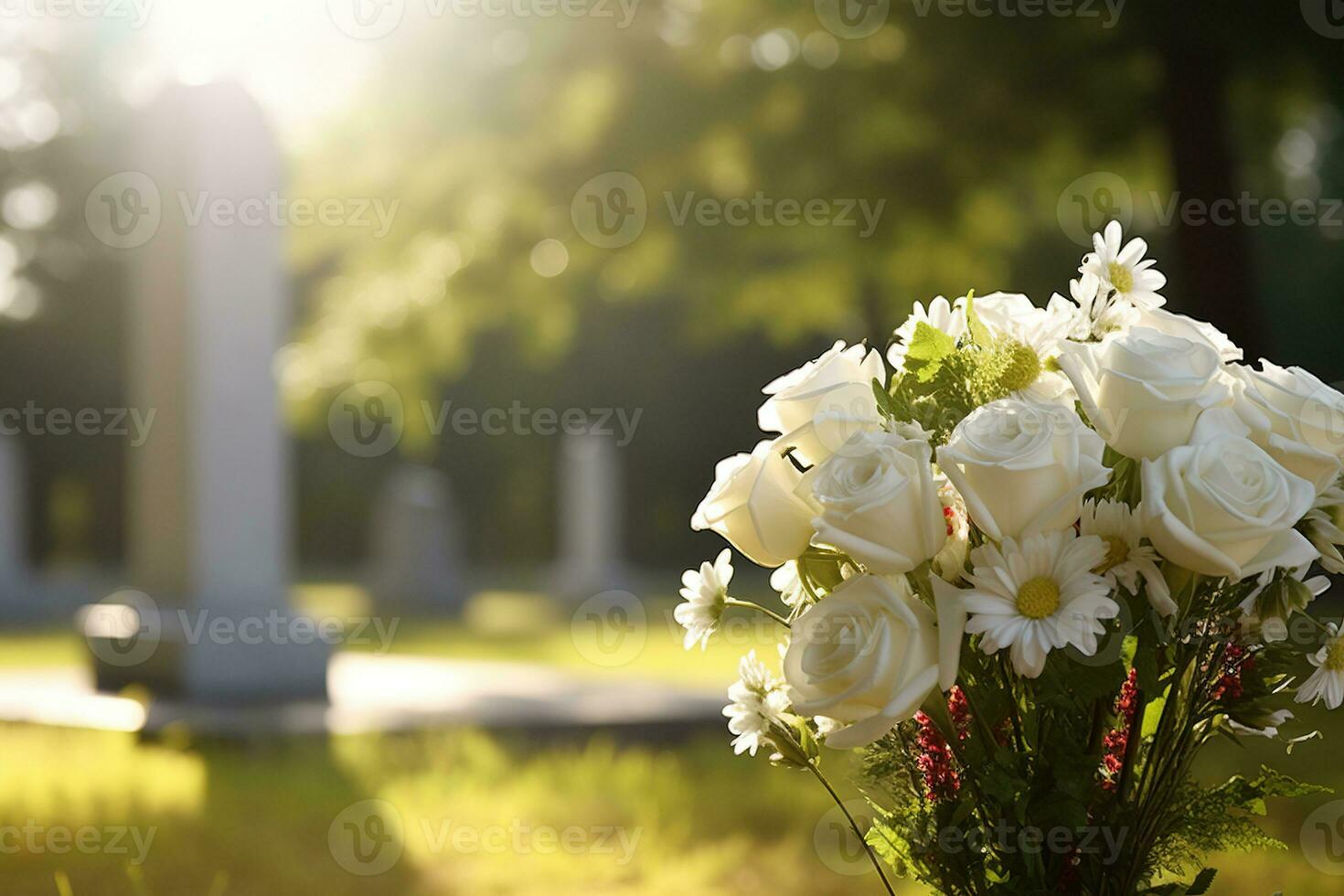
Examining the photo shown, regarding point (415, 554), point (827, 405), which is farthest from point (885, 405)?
point (415, 554)

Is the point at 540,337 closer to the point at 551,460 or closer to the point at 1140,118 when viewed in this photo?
the point at 1140,118

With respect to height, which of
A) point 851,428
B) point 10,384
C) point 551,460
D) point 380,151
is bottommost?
point 851,428

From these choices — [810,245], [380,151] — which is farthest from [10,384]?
[810,245]

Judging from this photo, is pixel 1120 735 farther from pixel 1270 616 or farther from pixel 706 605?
pixel 706 605

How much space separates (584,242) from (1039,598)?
9.72 metres

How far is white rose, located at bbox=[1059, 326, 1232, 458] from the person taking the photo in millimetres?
1294

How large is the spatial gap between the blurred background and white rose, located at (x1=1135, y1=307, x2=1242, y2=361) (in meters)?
2.59

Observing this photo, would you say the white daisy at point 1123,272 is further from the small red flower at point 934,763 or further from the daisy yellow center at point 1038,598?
the small red flower at point 934,763

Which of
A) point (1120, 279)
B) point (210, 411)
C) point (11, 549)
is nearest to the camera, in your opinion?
point (1120, 279)

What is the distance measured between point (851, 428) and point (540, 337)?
10.6 meters

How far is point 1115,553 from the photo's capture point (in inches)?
52.7

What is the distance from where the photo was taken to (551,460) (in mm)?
30156

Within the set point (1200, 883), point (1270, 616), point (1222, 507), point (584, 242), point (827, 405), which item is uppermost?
point (584, 242)

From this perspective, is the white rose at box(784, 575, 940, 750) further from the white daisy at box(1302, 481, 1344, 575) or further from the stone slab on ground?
the stone slab on ground
